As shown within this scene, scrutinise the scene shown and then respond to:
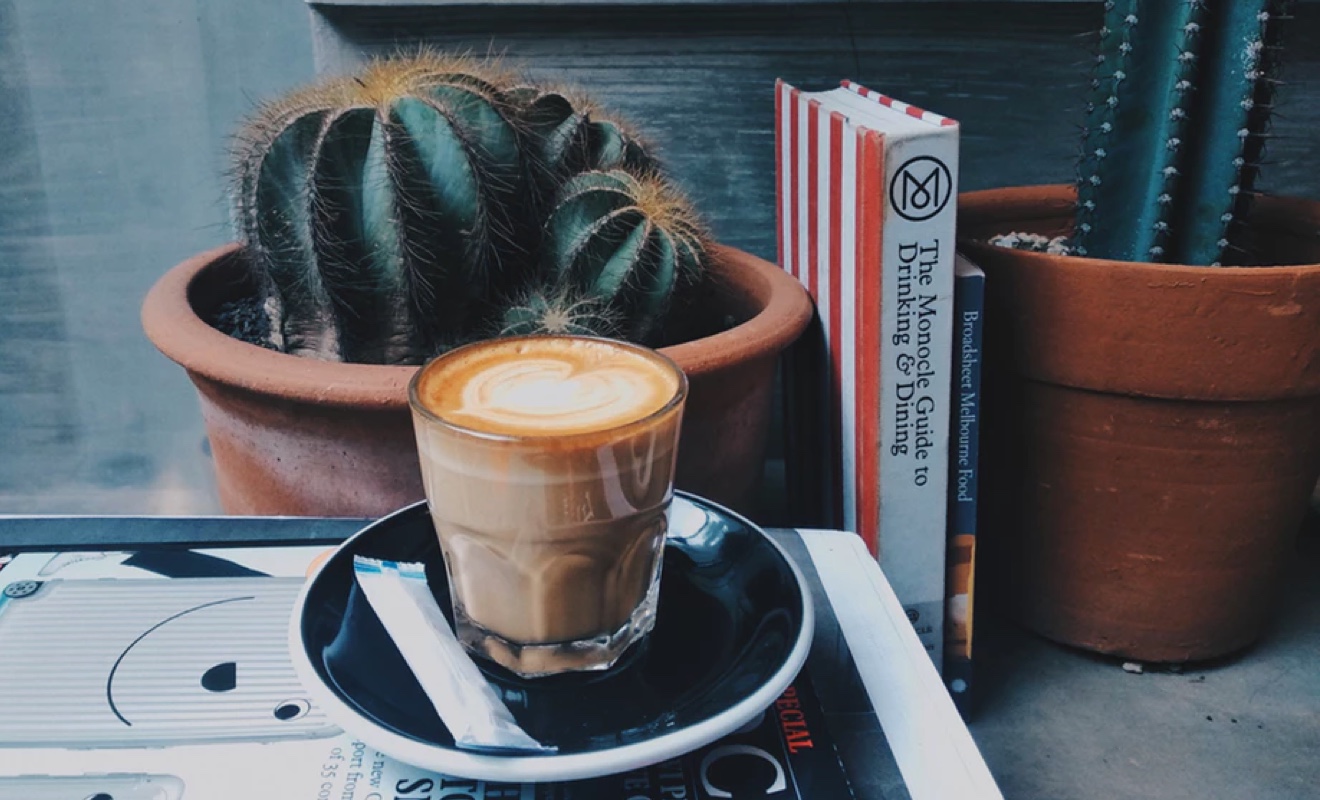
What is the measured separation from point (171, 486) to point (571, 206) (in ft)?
2.37

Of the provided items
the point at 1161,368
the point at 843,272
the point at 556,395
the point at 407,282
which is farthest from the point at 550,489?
the point at 1161,368

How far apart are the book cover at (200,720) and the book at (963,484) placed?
408mm

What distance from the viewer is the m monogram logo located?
2.54 feet

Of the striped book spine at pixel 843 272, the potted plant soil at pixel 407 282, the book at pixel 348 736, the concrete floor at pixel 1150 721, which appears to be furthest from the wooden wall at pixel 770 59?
the book at pixel 348 736

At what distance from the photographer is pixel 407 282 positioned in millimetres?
783

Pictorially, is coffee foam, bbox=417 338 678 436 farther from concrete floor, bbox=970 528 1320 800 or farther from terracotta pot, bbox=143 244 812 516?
concrete floor, bbox=970 528 1320 800

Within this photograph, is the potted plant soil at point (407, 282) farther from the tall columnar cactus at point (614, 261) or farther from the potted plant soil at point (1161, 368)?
the potted plant soil at point (1161, 368)

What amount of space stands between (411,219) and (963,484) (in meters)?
0.52

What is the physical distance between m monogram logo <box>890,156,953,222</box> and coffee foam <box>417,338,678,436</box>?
1.05 feet

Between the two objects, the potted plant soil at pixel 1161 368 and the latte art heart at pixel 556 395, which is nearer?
the latte art heart at pixel 556 395

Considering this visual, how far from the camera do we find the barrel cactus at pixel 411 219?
2.51 ft

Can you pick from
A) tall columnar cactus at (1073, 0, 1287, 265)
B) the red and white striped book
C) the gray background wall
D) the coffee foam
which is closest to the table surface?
the red and white striped book

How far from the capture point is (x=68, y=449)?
1.23 m

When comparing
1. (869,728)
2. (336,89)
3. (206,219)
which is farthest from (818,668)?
(206,219)
